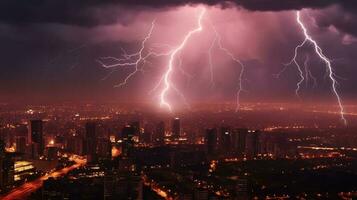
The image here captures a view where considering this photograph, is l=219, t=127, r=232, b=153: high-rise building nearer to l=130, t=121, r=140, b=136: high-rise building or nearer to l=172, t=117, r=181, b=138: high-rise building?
l=172, t=117, r=181, b=138: high-rise building

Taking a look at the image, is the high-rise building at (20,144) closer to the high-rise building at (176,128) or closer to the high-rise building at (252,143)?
the high-rise building at (176,128)

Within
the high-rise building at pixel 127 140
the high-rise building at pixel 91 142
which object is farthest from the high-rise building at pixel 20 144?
the high-rise building at pixel 127 140

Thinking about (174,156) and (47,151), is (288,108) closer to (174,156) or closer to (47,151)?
(174,156)

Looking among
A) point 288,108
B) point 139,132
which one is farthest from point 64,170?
point 288,108

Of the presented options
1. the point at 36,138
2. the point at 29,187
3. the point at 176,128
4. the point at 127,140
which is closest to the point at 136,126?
the point at 176,128

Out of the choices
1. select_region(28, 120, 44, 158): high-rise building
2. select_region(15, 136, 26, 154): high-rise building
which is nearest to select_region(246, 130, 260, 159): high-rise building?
select_region(28, 120, 44, 158): high-rise building

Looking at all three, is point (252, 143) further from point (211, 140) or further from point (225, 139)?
point (211, 140)
